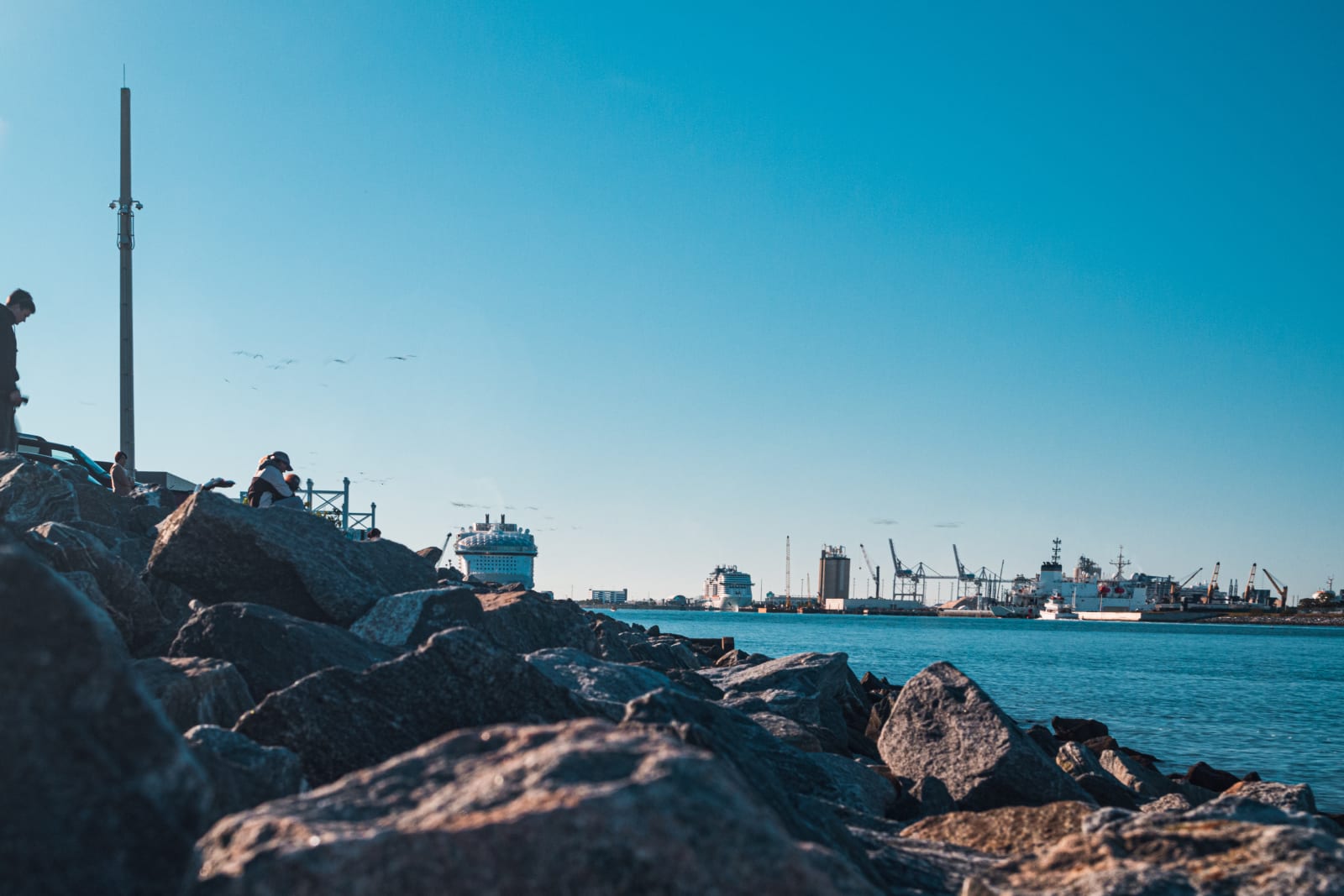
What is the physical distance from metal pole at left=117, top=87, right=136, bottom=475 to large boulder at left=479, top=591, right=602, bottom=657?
41.7ft

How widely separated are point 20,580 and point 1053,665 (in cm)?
4830

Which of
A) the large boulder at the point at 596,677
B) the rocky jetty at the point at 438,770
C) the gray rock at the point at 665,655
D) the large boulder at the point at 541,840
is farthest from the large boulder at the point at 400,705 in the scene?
the gray rock at the point at 665,655

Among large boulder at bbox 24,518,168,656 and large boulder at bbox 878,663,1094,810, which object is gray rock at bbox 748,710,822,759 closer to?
large boulder at bbox 878,663,1094,810

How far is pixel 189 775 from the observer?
2.60 m

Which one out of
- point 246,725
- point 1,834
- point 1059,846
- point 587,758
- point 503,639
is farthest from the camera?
point 503,639

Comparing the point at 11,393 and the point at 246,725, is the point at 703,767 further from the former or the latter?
the point at 11,393

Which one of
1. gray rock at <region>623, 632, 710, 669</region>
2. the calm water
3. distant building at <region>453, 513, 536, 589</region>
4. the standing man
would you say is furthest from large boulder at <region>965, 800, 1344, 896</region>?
distant building at <region>453, 513, 536, 589</region>

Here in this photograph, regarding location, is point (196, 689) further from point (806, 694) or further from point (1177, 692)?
point (1177, 692)

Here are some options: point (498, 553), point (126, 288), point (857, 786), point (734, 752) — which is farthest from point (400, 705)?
point (498, 553)

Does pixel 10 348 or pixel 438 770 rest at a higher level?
pixel 10 348

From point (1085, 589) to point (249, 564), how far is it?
584ft

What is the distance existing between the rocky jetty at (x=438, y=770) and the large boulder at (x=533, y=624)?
3 centimetres

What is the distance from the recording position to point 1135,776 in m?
11.0

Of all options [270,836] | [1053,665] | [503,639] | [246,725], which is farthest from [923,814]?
[1053,665]
